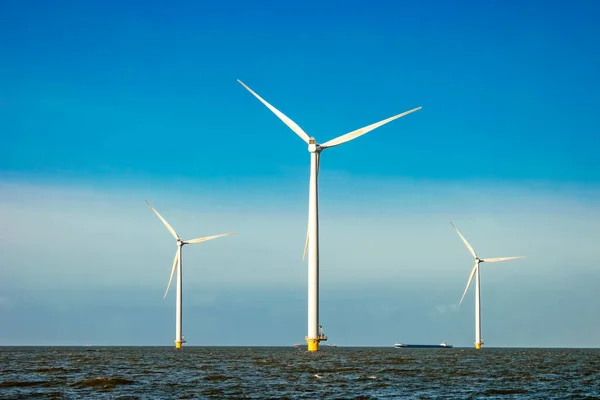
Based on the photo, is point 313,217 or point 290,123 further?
point 290,123

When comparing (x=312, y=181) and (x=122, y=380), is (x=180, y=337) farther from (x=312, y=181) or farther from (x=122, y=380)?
(x=122, y=380)

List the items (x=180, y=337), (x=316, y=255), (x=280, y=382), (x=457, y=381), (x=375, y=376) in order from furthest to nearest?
(x=180, y=337)
(x=316, y=255)
(x=375, y=376)
(x=457, y=381)
(x=280, y=382)

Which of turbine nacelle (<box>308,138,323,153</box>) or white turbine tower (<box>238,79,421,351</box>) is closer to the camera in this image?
white turbine tower (<box>238,79,421,351</box>)

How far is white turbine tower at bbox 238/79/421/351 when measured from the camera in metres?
102

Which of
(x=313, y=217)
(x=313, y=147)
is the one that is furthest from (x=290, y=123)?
(x=313, y=217)

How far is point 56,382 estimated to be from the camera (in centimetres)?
6938

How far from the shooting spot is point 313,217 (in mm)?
103438

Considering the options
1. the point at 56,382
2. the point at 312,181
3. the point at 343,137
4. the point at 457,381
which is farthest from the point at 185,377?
the point at 343,137

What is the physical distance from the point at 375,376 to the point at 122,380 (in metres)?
24.7

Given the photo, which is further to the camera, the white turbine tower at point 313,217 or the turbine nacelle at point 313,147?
the turbine nacelle at point 313,147

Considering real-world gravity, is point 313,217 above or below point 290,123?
below

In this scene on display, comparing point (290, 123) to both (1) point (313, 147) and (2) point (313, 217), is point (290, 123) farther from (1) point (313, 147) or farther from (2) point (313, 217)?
(2) point (313, 217)

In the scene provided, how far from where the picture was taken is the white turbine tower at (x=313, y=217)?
101562 millimetres

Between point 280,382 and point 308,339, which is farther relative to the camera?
point 308,339
